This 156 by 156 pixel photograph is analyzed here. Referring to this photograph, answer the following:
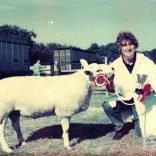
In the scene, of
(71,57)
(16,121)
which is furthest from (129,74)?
(71,57)

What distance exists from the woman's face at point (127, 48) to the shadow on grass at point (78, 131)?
65.4 inches

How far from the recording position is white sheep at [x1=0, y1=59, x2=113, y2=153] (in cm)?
782

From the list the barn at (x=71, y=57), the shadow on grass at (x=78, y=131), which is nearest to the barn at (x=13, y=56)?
the barn at (x=71, y=57)

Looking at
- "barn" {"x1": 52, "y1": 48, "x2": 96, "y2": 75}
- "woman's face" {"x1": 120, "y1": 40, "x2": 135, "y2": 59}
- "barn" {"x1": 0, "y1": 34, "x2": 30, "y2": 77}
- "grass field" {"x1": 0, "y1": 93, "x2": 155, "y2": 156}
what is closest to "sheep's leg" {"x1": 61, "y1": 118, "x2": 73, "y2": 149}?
"grass field" {"x1": 0, "y1": 93, "x2": 155, "y2": 156}

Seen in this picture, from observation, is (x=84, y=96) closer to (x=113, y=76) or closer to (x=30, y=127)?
(x=113, y=76)

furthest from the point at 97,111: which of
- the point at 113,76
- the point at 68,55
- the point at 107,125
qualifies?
the point at 68,55

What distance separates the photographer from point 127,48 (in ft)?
27.4

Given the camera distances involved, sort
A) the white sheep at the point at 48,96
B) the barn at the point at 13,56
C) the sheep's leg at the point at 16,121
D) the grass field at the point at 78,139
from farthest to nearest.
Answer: the barn at the point at 13,56 < the sheep's leg at the point at 16,121 < the white sheep at the point at 48,96 < the grass field at the point at 78,139

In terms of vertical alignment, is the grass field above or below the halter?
below

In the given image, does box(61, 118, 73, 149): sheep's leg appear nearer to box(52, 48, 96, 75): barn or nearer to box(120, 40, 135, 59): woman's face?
box(120, 40, 135, 59): woman's face

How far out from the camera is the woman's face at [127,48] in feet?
27.2

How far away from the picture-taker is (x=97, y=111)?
12.0 m

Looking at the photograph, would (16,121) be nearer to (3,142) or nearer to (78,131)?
(3,142)

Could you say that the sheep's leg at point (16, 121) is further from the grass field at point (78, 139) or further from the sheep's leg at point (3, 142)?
the sheep's leg at point (3, 142)
